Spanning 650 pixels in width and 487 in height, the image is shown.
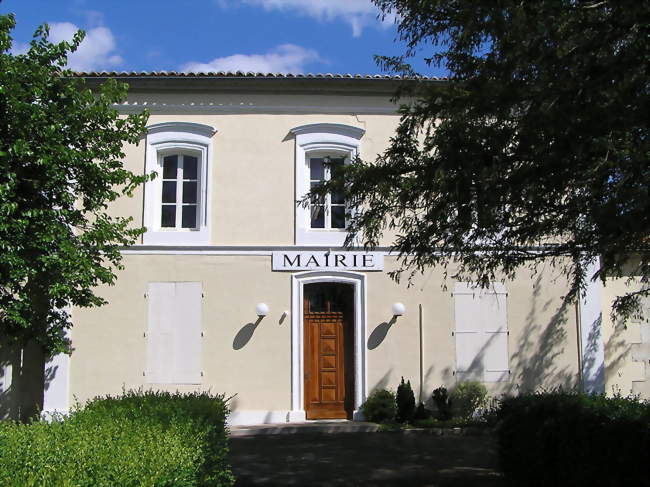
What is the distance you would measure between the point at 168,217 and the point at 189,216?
429 mm

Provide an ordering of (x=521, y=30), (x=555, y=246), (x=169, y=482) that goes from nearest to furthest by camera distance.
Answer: (x=169, y=482)
(x=521, y=30)
(x=555, y=246)

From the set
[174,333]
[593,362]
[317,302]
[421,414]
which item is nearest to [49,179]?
[174,333]

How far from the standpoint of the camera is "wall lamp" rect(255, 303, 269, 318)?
14.0 m

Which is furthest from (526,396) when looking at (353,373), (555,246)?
(353,373)

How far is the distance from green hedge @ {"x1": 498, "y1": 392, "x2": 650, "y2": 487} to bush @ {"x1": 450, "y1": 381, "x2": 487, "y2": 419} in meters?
5.52

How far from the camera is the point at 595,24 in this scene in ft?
18.8

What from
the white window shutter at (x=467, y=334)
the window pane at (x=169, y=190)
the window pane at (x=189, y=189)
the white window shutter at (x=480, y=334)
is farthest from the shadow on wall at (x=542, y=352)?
the window pane at (x=169, y=190)

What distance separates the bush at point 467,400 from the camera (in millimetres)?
14000

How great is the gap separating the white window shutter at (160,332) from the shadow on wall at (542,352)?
23.0ft

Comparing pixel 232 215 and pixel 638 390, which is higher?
pixel 232 215

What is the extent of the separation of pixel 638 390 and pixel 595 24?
37.1 ft

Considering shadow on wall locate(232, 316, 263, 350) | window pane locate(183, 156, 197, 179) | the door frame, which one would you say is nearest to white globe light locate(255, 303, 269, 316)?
shadow on wall locate(232, 316, 263, 350)

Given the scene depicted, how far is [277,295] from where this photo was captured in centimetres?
1425

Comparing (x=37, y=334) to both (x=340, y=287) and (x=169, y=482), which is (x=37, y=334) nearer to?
(x=340, y=287)
